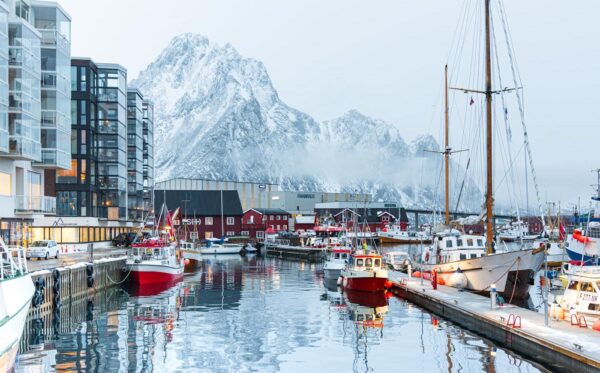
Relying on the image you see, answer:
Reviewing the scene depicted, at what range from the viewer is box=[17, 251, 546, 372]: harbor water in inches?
1306

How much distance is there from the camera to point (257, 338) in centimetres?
4047

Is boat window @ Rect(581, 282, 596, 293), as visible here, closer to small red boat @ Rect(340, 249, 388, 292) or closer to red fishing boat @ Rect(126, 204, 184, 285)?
small red boat @ Rect(340, 249, 388, 292)

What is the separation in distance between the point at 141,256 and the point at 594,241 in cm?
4260

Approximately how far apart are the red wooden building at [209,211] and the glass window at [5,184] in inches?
3839

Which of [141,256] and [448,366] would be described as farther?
[141,256]

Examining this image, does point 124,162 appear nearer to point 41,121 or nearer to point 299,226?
point 41,121

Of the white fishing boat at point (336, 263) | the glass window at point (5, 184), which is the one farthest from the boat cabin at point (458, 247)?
the glass window at point (5, 184)

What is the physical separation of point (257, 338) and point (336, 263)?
35.0m

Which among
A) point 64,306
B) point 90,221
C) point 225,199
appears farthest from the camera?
point 225,199

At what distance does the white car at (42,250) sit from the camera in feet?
223

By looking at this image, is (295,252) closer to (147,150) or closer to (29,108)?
(147,150)

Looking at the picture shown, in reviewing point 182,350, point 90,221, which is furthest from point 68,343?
point 90,221

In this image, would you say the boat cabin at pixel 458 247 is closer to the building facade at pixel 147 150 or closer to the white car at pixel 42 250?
the white car at pixel 42 250

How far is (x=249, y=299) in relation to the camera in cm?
6072
